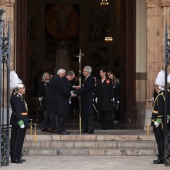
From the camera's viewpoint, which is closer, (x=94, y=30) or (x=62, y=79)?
(x=62, y=79)

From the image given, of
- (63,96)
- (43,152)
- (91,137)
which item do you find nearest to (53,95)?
(63,96)

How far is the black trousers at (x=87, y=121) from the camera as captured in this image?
52.1 feet

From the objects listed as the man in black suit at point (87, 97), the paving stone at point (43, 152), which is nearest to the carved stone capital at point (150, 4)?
the man in black suit at point (87, 97)

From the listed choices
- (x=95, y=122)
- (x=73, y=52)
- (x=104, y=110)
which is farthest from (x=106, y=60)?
(x=104, y=110)

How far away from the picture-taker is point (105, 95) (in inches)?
669

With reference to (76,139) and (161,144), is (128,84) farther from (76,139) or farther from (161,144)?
(161,144)

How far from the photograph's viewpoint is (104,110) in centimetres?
1694

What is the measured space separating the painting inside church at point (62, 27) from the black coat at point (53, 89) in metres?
14.2

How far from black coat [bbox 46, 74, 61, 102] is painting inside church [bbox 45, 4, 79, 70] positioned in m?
14.2

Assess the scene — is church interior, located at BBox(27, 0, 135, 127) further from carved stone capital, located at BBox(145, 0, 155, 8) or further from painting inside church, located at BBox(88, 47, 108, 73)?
carved stone capital, located at BBox(145, 0, 155, 8)

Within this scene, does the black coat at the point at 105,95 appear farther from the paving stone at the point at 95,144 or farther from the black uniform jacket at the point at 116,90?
the paving stone at the point at 95,144

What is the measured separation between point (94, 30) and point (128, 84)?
1229 centimetres

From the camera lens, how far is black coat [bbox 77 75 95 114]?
15.8 metres

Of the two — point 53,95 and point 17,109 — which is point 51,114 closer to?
point 53,95
